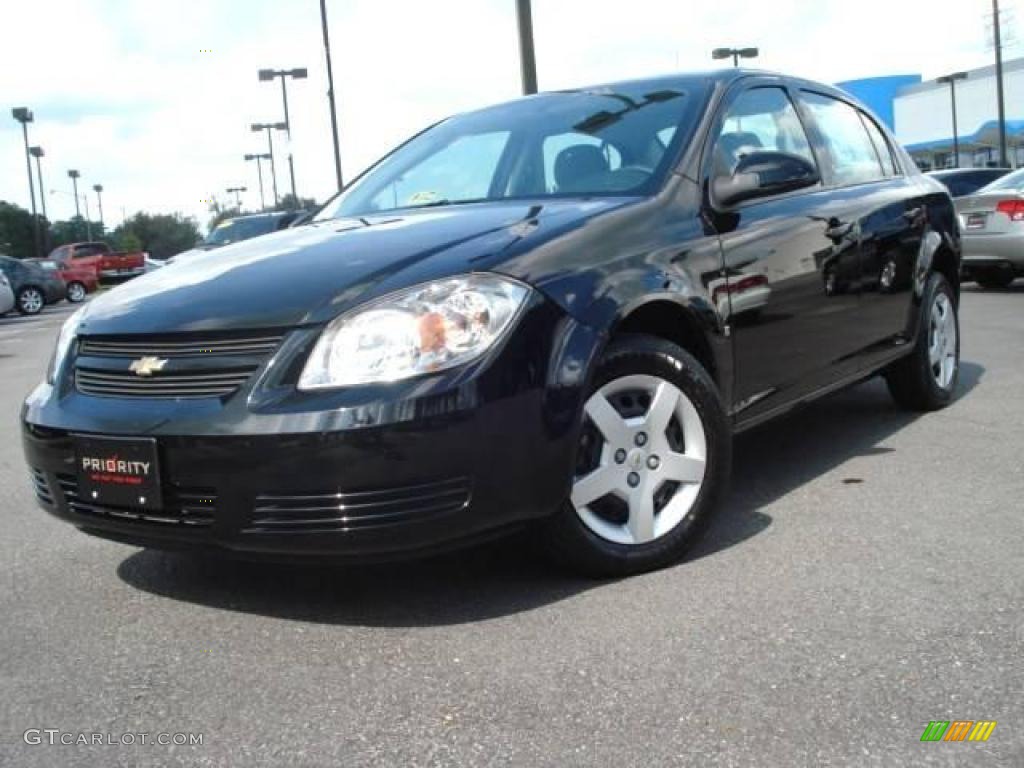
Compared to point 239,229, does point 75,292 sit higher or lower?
lower

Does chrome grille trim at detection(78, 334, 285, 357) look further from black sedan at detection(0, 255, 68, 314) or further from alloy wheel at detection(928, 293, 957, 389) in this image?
black sedan at detection(0, 255, 68, 314)

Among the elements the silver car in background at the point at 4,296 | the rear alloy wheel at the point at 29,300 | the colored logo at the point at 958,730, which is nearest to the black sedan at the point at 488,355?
the colored logo at the point at 958,730

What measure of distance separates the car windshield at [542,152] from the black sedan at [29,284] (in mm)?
22247

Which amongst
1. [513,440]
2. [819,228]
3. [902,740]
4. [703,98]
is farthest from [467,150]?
[902,740]

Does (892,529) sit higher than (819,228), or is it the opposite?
(819,228)

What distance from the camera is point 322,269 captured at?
3088 mm

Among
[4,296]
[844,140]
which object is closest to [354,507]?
[844,140]

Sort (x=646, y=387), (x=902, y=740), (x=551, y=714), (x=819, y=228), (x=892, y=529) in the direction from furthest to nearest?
1. (x=819, y=228)
2. (x=892, y=529)
3. (x=646, y=387)
4. (x=551, y=714)
5. (x=902, y=740)

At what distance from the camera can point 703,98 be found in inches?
158

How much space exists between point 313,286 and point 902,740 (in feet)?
6.10

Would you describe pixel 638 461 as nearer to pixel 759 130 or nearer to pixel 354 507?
pixel 354 507

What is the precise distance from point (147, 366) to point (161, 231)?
112 meters

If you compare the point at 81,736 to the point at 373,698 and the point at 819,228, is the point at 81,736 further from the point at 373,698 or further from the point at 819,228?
the point at 819,228

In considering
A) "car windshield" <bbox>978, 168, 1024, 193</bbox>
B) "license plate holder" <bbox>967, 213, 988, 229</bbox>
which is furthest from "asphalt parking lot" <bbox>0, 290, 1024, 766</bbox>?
"car windshield" <bbox>978, 168, 1024, 193</bbox>
